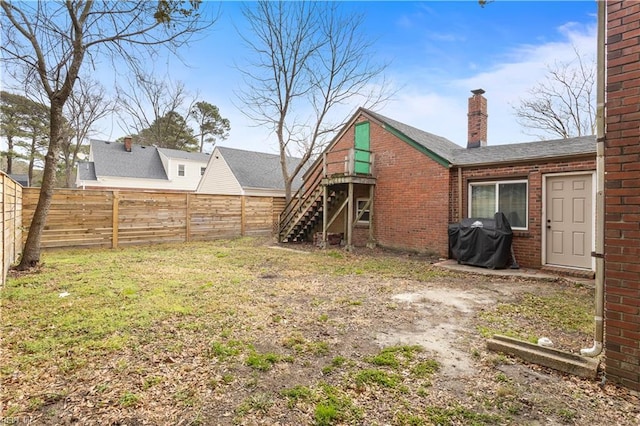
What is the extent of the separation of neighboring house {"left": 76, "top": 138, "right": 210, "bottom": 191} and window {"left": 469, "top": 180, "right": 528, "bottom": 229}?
23503mm

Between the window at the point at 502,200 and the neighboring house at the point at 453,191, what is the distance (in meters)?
0.02

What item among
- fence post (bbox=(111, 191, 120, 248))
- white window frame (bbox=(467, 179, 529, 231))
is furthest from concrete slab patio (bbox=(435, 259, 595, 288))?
fence post (bbox=(111, 191, 120, 248))

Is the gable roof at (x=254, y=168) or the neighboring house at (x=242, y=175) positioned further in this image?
the gable roof at (x=254, y=168)

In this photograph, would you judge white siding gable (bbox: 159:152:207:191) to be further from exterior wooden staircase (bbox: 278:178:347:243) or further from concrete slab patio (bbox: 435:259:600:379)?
concrete slab patio (bbox: 435:259:600:379)

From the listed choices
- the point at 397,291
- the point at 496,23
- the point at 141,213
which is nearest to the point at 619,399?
the point at 397,291

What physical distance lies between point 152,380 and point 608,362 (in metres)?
4.00

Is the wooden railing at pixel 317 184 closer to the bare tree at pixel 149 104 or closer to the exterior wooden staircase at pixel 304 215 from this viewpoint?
the exterior wooden staircase at pixel 304 215

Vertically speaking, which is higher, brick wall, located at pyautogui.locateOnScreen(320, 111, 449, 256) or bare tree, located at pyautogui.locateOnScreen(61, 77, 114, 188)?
bare tree, located at pyautogui.locateOnScreen(61, 77, 114, 188)

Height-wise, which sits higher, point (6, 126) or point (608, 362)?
point (6, 126)

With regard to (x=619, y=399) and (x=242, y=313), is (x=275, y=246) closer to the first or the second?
(x=242, y=313)

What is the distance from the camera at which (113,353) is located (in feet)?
10.6

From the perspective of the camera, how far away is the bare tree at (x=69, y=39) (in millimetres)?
6336

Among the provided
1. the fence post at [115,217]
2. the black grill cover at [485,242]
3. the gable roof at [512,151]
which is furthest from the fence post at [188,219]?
the black grill cover at [485,242]

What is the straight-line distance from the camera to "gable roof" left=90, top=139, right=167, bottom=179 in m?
22.9
